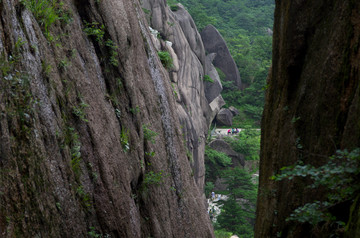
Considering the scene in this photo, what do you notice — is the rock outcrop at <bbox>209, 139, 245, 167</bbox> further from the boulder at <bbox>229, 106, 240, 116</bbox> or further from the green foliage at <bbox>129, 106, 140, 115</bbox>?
the green foliage at <bbox>129, 106, 140, 115</bbox>

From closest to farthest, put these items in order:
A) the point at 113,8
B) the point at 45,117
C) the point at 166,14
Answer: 1. the point at 45,117
2. the point at 113,8
3. the point at 166,14

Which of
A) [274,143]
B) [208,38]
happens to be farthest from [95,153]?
[208,38]

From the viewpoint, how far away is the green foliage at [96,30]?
7.36 m

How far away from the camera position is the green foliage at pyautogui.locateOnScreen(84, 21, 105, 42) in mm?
7363

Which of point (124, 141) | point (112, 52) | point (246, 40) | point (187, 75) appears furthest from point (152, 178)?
point (246, 40)

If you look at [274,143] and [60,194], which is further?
[274,143]

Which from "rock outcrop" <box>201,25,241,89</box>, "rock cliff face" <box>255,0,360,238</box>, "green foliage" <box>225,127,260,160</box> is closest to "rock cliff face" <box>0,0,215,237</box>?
"rock cliff face" <box>255,0,360,238</box>

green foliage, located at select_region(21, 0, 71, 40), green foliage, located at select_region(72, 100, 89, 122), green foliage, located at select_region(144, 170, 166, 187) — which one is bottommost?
green foliage, located at select_region(144, 170, 166, 187)

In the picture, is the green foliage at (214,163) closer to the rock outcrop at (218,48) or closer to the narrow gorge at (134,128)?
the rock outcrop at (218,48)

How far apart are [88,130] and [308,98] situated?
3.66 m

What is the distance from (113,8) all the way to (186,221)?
6001 mm

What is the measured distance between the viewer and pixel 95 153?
6.24m

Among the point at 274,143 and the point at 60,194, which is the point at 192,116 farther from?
the point at 60,194

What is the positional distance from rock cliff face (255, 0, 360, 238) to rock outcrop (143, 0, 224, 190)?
15.6 meters
